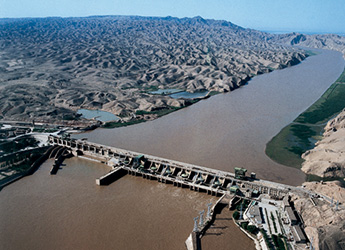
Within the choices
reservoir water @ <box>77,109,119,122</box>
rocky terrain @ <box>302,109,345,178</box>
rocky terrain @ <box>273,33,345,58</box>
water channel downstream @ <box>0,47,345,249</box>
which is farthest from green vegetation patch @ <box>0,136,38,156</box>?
rocky terrain @ <box>273,33,345,58</box>

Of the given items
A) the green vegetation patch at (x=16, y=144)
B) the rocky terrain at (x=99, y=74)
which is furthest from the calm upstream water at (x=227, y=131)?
the rocky terrain at (x=99, y=74)

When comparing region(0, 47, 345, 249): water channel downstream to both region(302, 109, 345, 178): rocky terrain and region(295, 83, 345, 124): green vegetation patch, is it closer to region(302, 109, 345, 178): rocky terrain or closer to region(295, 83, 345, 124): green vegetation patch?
region(302, 109, 345, 178): rocky terrain

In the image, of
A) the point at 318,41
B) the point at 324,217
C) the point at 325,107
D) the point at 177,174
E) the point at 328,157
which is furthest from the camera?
the point at 318,41

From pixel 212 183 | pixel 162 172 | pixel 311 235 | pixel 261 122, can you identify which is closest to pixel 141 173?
pixel 162 172

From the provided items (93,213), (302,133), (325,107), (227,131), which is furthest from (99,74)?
(93,213)

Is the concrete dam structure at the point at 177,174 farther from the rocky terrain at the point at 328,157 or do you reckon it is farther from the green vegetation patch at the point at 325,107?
the green vegetation patch at the point at 325,107

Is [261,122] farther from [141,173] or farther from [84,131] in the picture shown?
[84,131]

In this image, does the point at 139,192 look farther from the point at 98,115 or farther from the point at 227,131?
the point at 98,115
